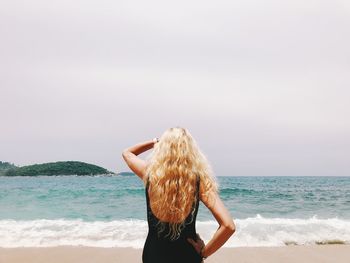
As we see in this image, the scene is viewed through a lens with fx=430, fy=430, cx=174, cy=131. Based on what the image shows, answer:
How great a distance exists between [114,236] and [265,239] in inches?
140

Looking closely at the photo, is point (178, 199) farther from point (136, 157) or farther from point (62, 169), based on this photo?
point (62, 169)

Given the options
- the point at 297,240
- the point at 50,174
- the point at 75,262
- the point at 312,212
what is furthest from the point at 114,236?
the point at 50,174

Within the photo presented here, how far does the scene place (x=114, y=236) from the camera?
33.7 ft

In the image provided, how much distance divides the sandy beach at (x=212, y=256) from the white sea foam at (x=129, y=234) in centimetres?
87

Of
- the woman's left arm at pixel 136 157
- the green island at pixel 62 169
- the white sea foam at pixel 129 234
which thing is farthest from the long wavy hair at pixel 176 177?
the green island at pixel 62 169

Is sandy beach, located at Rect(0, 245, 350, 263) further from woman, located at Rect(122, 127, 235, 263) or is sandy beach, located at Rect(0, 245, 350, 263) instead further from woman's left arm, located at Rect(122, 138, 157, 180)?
woman, located at Rect(122, 127, 235, 263)

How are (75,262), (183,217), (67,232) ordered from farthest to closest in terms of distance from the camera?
(67,232) → (75,262) → (183,217)

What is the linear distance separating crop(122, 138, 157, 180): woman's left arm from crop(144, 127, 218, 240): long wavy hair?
12 centimetres

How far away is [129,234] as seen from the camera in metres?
10.4

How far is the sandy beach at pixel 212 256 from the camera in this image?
7555 mm

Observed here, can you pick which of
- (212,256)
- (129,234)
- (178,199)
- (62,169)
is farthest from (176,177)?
(62,169)

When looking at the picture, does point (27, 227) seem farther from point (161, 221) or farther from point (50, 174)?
point (50, 174)

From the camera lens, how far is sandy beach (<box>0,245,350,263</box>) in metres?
7.55

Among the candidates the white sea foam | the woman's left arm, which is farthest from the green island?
the woman's left arm
